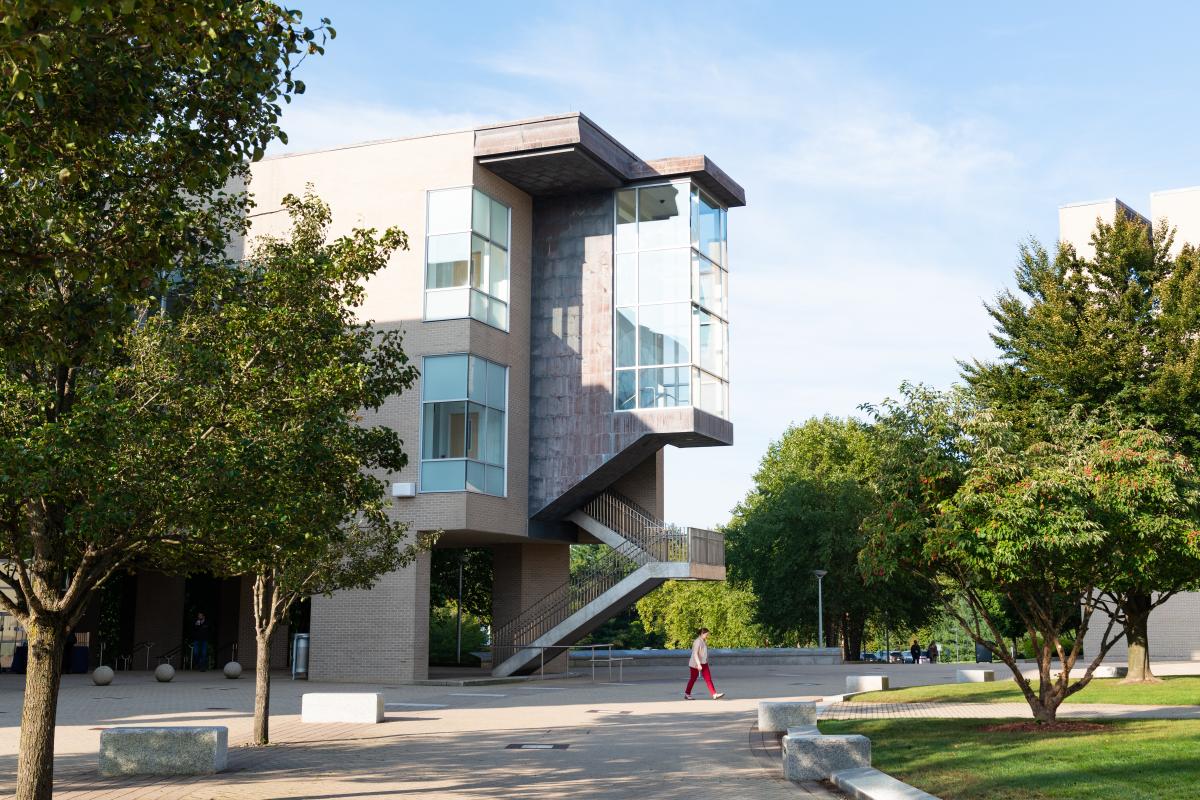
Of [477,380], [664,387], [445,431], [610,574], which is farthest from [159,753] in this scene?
[664,387]

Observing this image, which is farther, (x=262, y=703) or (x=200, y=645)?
(x=200, y=645)

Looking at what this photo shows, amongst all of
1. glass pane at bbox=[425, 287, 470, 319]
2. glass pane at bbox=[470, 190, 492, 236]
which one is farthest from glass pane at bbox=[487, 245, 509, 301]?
glass pane at bbox=[425, 287, 470, 319]

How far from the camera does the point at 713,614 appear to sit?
69.0 m

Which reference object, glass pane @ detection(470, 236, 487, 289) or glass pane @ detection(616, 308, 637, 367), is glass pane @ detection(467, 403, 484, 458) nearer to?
glass pane @ detection(470, 236, 487, 289)

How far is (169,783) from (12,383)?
4.68 m

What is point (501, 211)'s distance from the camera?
32594 millimetres

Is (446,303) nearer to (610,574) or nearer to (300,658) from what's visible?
(610,574)

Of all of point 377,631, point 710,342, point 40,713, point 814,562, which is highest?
point 710,342

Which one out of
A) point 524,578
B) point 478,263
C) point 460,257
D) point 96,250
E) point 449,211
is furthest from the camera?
point 524,578

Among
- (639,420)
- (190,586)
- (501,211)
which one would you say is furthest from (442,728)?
(190,586)

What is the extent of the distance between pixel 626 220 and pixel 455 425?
7.55 meters

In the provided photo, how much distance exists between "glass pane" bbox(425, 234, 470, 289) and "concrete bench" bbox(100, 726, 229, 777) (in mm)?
19235

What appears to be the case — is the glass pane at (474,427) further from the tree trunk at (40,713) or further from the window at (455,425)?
the tree trunk at (40,713)

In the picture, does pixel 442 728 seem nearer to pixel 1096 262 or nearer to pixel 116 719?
pixel 116 719
